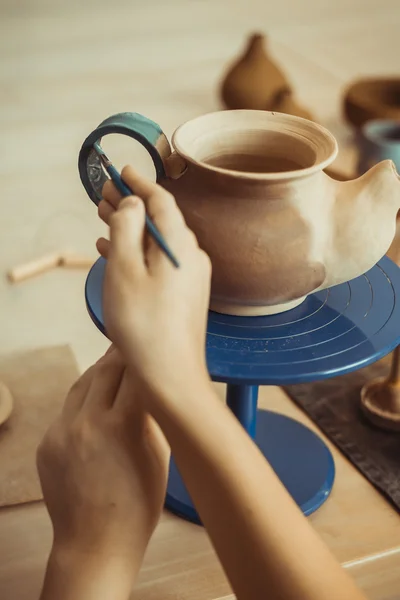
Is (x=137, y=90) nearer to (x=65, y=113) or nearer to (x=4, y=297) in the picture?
(x=65, y=113)

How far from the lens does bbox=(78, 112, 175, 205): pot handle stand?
75cm

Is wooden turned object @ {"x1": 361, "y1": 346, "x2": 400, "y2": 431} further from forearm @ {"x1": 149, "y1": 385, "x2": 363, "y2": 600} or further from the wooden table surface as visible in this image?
forearm @ {"x1": 149, "y1": 385, "x2": 363, "y2": 600}

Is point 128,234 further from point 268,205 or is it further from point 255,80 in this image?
point 255,80

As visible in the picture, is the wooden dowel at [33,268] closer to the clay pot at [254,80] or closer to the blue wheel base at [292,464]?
the blue wheel base at [292,464]

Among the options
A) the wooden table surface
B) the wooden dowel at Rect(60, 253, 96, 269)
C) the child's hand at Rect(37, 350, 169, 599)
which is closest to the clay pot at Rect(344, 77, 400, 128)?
the wooden table surface

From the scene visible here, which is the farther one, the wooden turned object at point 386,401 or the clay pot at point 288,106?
the clay pot at point 288,106

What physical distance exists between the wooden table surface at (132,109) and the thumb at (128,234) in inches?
15.7

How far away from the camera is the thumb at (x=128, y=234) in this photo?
0.58 meters

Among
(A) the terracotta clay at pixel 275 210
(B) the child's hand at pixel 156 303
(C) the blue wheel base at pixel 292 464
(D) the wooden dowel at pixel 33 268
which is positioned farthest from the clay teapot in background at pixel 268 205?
(D) the wooden dowel at pixel 33 268

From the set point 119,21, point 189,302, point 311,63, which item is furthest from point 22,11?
point 189,302

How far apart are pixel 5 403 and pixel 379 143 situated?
78 cm

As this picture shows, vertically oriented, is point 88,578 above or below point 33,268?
above

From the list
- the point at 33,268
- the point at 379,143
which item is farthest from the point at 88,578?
the point at 379,143

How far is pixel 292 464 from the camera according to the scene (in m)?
0.96
